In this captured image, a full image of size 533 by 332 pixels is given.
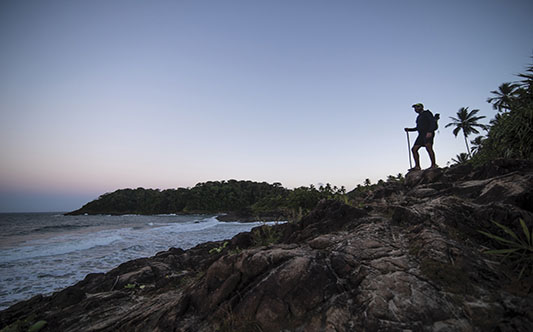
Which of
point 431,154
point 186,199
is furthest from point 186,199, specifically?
point 431,154

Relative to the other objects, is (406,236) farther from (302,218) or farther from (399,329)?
(302,218)

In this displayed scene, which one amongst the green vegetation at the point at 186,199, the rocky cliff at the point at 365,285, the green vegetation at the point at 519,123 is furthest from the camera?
the green vegetation at the point at 186,199

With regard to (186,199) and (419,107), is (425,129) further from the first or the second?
(186,199)

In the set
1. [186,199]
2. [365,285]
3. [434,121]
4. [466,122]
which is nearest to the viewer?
[365,285]

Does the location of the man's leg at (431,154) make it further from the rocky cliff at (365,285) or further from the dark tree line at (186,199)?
the dark tree line at (186,199)

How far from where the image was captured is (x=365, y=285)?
3398 millimetres

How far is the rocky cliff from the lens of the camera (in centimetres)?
276

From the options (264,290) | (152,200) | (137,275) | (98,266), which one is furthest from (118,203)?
(264,290)

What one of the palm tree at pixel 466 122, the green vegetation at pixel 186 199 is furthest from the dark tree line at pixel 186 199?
the palm tree at pixel 466 122

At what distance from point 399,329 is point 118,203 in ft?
388

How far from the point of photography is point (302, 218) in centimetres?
706

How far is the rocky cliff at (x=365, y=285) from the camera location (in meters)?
2.76

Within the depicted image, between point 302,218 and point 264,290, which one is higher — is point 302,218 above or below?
above

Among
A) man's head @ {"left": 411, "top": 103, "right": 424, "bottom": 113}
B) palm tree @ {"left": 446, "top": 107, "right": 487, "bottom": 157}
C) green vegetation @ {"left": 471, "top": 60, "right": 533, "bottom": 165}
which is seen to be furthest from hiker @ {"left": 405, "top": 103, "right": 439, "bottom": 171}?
palm tree @ {"left": 446, "top": 107, "right": 487, "bottom": 157}
